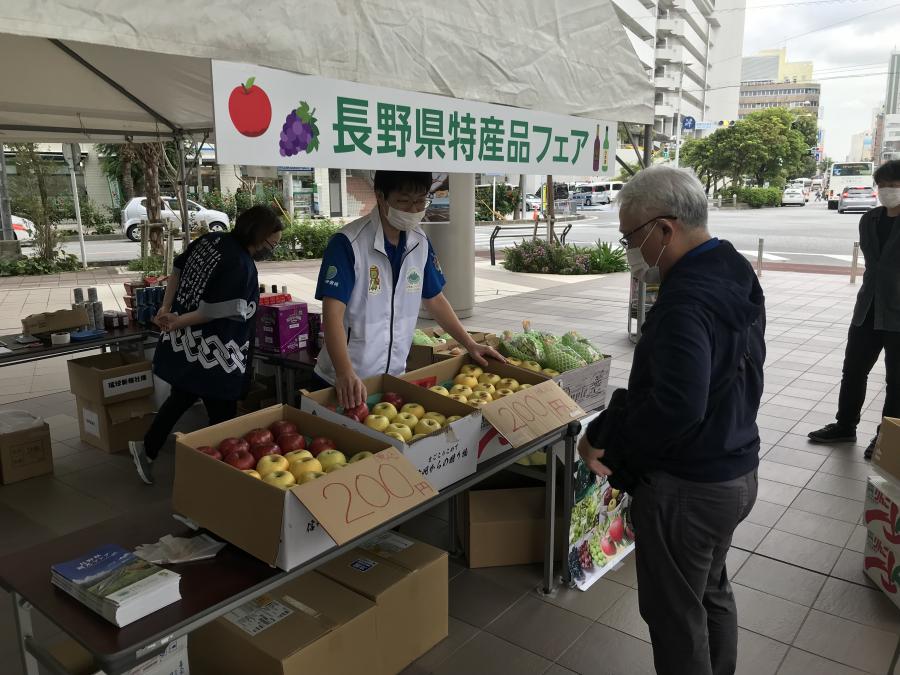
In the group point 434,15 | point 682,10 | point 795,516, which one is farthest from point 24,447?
point 682,10

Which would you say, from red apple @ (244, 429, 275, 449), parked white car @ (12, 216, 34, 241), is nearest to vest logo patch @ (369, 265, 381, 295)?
red apple @ (244, 429, 275, 449)

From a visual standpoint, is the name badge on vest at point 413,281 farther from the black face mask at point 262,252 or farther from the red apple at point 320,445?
the black face mask at point 262,252

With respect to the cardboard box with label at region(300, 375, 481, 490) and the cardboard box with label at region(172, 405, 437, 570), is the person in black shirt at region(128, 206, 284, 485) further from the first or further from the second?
the cardboard box with label at region(172, 405, 437, 570)

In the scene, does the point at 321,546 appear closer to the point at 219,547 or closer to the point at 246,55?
the point at 219,547

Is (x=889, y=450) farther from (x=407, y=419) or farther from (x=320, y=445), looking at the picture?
(x=320, y=445)

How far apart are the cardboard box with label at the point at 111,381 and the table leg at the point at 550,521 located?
10.2 ft

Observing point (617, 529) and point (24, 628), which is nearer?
point (24, 628)

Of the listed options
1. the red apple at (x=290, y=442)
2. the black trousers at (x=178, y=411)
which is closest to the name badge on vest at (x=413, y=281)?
the red apple at (x=290, y=442)

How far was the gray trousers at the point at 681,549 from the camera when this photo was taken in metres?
1.82

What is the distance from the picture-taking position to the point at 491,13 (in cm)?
295

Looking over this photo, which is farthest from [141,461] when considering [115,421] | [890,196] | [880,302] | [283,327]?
[890,196]

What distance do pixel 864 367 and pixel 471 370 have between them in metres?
3.04

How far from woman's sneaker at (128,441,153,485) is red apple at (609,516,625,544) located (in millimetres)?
2807

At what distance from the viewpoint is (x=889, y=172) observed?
13.0 ft
